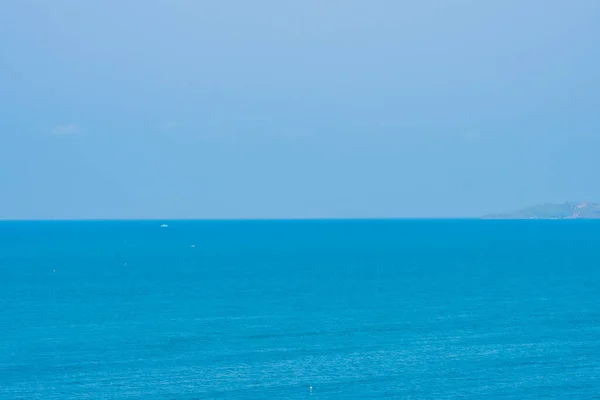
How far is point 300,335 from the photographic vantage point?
63.8 metres

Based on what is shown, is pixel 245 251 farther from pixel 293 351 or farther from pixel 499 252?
pixel 293 351

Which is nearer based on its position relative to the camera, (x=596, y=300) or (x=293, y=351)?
(x=293, y=351)

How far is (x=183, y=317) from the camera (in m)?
74.7

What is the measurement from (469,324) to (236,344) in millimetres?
22372

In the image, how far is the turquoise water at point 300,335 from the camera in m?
48.1

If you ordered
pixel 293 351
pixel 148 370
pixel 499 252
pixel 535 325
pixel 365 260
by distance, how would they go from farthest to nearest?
pixel 499 252, pixel 365 260, pixel 535 325, pixel 293 351, pixel 148 370

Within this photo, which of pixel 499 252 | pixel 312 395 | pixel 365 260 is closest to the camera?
pixel 312 395

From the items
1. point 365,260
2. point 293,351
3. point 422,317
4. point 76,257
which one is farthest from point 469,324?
point 76,257

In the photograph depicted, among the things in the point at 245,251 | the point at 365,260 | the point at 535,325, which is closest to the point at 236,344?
the point at 535,325

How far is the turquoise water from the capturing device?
48062mm

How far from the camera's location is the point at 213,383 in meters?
48.2

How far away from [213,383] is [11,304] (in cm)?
4540

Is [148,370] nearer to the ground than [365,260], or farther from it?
nearer to the ground

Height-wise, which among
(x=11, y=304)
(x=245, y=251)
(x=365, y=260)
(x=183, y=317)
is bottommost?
(x=183, y=317)
